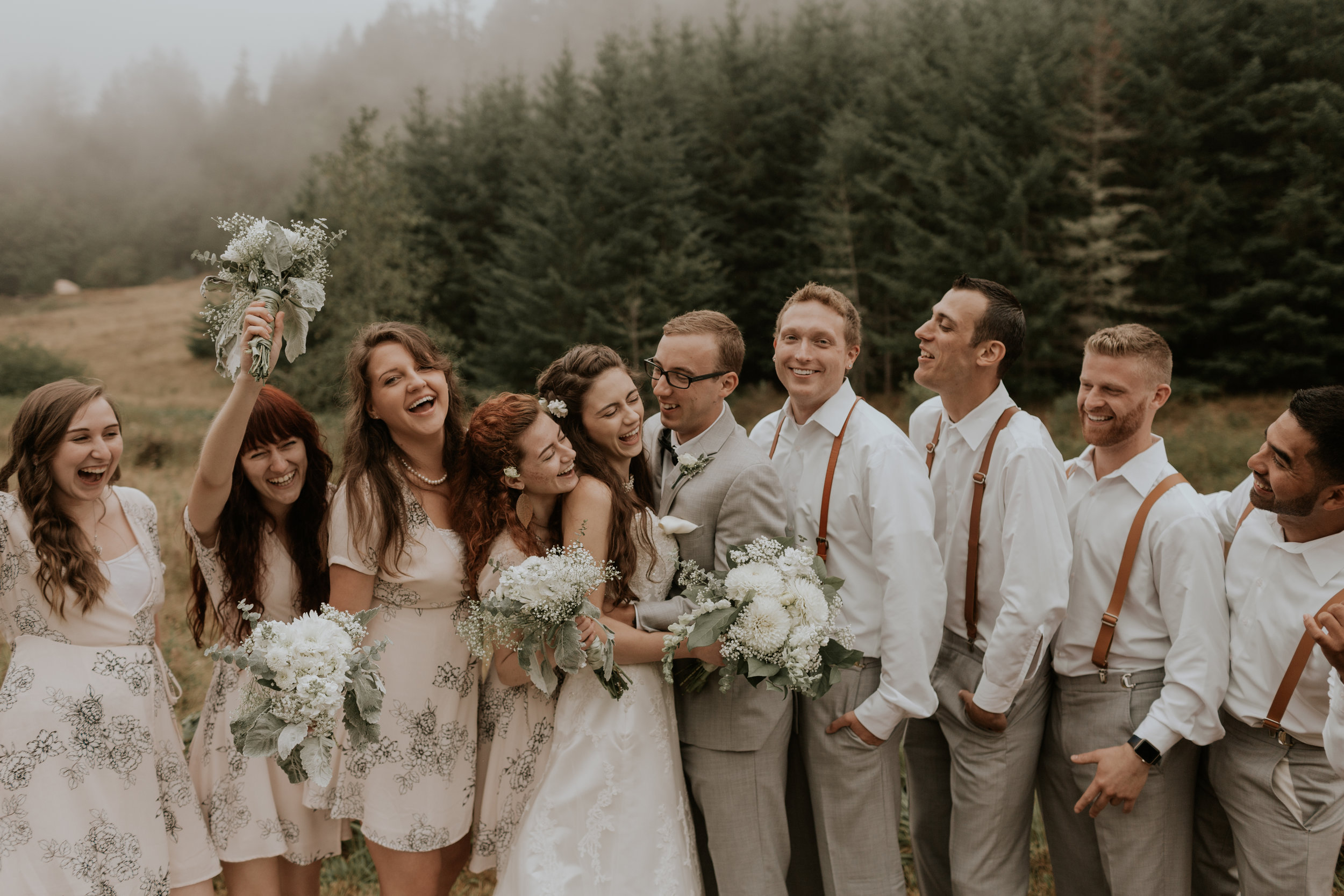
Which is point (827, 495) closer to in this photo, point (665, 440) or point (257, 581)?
point (665, 440)

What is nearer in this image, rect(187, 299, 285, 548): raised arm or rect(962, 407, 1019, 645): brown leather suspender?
rect(187, 299, 285, 548): raised arm

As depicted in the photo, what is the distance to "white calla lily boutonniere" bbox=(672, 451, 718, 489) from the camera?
13.4 ft

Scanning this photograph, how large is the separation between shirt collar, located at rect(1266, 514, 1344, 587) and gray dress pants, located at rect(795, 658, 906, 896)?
6.06ft

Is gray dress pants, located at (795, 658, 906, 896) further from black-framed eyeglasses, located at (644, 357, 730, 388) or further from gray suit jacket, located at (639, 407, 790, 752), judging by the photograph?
black-framed eyeglasses, located at (644, 357, 730, 388)

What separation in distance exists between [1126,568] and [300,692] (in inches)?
139

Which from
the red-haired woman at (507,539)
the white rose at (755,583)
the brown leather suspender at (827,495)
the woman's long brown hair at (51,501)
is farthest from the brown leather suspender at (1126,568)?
the woman's long brown hair at (51,501)

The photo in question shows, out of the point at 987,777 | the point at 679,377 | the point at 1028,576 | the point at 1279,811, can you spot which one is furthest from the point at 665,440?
the point at 1279,811

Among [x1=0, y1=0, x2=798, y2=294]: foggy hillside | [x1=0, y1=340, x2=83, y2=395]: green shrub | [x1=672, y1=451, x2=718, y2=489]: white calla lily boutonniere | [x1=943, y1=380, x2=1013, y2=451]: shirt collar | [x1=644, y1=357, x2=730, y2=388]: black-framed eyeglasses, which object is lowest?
[x1=672, y1=451, x2=718, y2=489]: white calla lily boutonniere

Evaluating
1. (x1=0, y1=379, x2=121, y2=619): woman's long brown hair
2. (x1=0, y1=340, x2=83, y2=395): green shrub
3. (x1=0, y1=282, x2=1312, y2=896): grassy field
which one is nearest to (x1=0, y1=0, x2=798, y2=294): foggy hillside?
(x1=0, y1=282, x2=1312, y2=896): grassy field

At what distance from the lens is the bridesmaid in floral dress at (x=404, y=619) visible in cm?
394

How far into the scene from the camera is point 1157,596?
13.1 ft

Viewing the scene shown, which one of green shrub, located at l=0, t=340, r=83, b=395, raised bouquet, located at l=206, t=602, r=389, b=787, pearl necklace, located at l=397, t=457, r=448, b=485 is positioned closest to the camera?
raised bouquet, located at l=206, t=602, r=389, b=787

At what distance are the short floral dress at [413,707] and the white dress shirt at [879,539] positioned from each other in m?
1.75

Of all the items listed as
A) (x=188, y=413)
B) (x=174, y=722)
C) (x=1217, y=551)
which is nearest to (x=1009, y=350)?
(x=1217, y=551)
